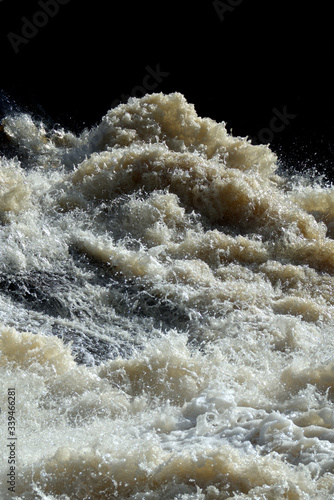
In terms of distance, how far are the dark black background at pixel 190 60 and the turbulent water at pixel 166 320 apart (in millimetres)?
3125

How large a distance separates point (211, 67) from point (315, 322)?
25.1ft

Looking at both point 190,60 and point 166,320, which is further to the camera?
point 190,60

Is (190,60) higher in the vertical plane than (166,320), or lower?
higher

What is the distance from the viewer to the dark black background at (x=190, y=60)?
955 centimetres

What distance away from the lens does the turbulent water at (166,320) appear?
218 cm

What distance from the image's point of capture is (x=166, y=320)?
12.5 feet

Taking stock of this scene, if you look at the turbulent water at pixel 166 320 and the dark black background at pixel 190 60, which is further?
the dark black background at pixel 190 60

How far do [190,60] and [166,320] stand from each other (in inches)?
307

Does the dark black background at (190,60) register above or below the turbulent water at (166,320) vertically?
above

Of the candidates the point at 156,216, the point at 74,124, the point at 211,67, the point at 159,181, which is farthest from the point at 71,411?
the point at 211,67

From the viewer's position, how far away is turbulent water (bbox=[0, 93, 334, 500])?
2.18m

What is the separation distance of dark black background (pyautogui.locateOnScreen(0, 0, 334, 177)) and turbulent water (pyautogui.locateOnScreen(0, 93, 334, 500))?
3125 millimetres

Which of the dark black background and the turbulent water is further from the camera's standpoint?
the dark black background

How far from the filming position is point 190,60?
10266 millimetres
